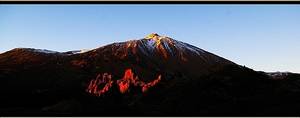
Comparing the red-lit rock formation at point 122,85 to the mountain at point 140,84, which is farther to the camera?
the red-lit rock formation at point 122,85

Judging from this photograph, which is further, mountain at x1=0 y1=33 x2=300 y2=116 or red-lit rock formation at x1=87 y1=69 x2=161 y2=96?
red-lit rock formation at x1=87 y1=69 x2=161 y2=96

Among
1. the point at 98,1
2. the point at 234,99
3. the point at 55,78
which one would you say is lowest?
the point at 55,78

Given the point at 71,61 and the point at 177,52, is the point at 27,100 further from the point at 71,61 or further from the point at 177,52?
the point at 177,52

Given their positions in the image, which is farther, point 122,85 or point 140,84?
point 140,84

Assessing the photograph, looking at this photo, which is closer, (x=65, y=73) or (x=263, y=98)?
(x=263, y=98)

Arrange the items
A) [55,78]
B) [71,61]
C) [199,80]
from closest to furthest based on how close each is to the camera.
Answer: [199,80] → [55,78] → [71,61]

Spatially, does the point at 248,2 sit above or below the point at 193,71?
above

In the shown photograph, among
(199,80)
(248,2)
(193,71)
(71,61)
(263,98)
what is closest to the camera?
(248,2)

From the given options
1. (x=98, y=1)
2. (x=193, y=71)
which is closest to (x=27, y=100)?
(x=193, y=71)
